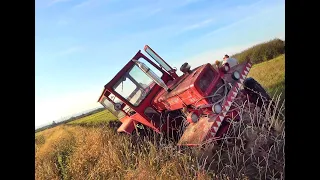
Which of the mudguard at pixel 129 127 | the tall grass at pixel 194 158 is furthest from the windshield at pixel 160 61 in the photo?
the tall grass at pixel 194 158

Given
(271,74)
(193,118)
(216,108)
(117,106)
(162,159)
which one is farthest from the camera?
(271,74)

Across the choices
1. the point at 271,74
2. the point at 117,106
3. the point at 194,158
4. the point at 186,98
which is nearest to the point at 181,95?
the point at 186,98

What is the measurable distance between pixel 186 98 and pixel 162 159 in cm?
148

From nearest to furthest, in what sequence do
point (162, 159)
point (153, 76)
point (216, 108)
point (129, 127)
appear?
point (162, 159) → point (216, 108) → point (153, 76) → point (129, 127)

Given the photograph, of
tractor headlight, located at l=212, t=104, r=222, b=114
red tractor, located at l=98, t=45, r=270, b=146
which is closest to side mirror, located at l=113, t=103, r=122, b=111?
red tractor, located at l=98, t=45, r=270, b=146

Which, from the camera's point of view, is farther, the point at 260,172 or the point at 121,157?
the point at 121,157

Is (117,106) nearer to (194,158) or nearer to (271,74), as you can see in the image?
(194,158)

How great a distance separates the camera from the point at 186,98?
6199 millimetres
